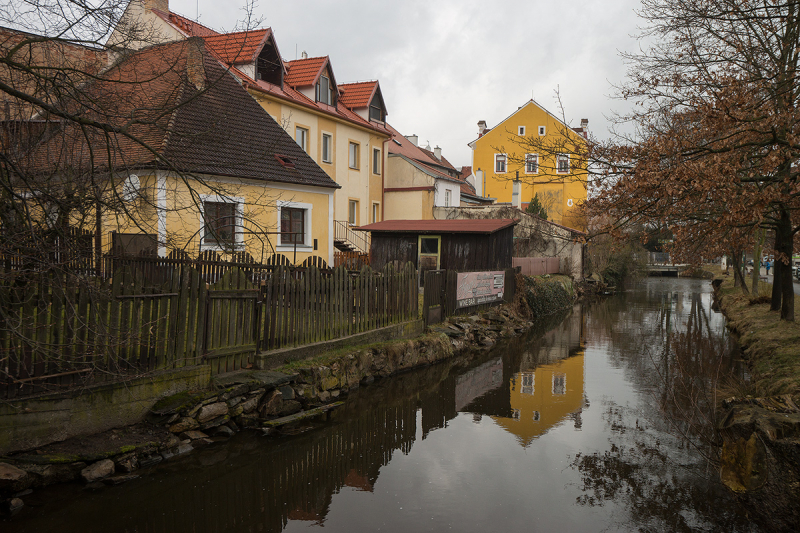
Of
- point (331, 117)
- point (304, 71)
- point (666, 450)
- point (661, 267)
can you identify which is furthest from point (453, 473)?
point (661, 267)

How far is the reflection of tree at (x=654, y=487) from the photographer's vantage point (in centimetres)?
587

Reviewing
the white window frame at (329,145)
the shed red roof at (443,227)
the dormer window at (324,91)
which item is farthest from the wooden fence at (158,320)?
the dormer window at (324,91)

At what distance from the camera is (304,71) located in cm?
2741

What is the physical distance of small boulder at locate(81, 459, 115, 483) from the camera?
20.3 ft

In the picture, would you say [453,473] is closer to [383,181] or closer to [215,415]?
[215,415]

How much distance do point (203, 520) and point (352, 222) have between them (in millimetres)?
24199

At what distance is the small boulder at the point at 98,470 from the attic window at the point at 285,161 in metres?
13.6

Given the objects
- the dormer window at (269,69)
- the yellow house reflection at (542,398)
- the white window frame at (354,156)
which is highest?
the dormer window at (269,69)

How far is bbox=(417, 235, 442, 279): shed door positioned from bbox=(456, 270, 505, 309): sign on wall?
8.06ft

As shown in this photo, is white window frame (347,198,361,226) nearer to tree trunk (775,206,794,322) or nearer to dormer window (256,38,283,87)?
dormer window (256,38,283,87)

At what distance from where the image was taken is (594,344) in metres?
17.8

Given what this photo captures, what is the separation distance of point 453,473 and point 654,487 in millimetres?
2310

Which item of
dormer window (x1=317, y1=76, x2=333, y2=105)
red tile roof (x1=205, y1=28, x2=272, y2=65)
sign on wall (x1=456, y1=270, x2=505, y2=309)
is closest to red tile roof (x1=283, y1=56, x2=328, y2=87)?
dormer window (x1=317, y1=76, x2=333, y2=105)

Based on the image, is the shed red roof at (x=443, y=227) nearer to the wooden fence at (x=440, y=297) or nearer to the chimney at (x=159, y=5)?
the wooden fence at (x=440, y=297)
